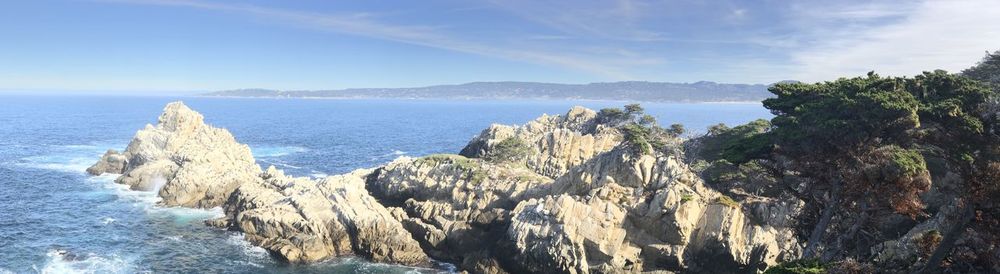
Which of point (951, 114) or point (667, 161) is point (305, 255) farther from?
point (951, 114)

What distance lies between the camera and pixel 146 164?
268ft

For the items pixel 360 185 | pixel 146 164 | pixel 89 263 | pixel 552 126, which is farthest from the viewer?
pixel 552 126

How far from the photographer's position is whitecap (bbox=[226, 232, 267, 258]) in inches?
2051

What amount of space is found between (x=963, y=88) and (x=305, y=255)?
1876 inches

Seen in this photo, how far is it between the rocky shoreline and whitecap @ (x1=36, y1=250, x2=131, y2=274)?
35.6 feet

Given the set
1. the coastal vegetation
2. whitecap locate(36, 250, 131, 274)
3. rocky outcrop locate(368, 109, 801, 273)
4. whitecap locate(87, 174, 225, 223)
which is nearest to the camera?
the coastal vegetation

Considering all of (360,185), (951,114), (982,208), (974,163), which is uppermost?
(951,114)

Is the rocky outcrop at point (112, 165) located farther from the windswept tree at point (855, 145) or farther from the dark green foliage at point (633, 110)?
the windswept tree at point (855, 145)

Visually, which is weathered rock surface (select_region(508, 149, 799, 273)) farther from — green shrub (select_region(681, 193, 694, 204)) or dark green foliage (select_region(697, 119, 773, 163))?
dark green foliage (select_region(697, 119, 773, 163))

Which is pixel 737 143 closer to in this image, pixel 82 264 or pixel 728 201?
pixel 728 201

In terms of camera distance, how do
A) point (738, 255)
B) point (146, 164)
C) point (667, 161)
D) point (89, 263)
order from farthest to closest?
1. point (146, 164)
2. point (667, 161)
3. point (89, 263)
4. point (738, 255)

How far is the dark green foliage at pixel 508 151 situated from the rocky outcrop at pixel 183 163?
31.1m

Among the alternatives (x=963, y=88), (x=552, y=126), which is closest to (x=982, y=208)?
(x=963, y=88)

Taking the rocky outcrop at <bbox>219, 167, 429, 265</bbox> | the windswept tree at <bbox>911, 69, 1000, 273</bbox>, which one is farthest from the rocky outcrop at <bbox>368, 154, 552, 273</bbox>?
the windswept tree at <bbox>911, 69, 1000, 273</bbox>
